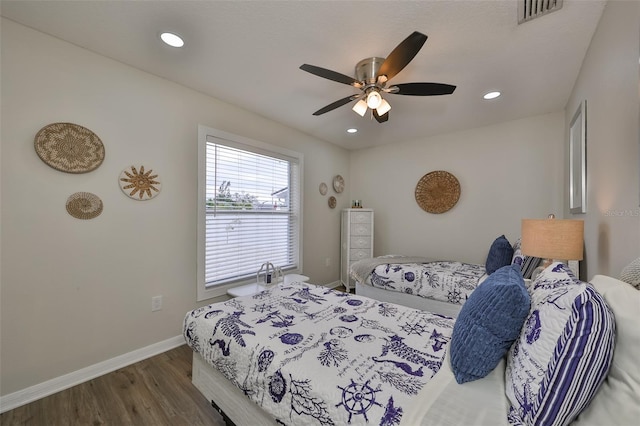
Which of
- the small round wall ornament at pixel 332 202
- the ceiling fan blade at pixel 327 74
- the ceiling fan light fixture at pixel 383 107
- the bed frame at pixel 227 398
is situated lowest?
the bed frame at pixel 227 398

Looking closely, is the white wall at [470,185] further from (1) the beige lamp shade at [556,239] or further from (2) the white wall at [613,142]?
(1) the beige lamp shade at [556,239]

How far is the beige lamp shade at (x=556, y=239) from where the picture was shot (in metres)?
1.60

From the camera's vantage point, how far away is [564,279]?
40.5 inches

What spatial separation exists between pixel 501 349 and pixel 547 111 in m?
3.35

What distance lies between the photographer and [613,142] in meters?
1.44

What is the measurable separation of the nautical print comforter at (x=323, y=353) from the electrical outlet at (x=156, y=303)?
971 mm

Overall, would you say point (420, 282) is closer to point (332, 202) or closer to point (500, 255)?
point (500, 255)

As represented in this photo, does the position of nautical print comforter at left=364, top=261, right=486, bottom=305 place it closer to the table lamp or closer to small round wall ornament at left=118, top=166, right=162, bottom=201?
the table lamp

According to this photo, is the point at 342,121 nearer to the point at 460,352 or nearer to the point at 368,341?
the point at 368,341

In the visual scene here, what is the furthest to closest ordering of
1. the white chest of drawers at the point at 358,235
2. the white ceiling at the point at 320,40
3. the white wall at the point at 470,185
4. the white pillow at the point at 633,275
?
the white chest of drawers at the point at 358,235 → the white wall at the point at 470,185 → the white ceiling at the point at 320,40 → the white pillow at the point at 633,275

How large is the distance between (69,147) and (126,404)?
1.87 m

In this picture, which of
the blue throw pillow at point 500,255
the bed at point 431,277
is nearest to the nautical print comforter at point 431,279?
the bed at point 431,277

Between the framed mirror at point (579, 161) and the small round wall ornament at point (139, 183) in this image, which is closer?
the framed mirror at point (579, 161)

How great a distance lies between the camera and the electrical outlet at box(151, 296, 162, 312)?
7.84 ft
